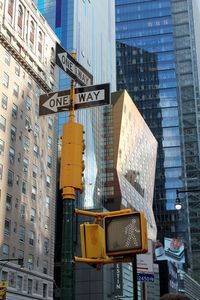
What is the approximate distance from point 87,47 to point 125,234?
111 metres

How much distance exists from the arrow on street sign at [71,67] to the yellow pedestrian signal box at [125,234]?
4063 mm

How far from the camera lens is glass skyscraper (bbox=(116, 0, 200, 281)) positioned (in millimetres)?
171125

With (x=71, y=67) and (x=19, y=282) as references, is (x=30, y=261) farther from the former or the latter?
(x=71, y=67)

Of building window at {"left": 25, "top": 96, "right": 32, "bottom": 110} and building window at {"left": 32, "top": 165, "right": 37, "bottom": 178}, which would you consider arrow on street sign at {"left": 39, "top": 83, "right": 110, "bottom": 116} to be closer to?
building window at {"left": 32, "top": 165, "right": 37, "bottom": 178}

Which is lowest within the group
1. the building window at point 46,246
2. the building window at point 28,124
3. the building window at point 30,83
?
the building window at point 46,246

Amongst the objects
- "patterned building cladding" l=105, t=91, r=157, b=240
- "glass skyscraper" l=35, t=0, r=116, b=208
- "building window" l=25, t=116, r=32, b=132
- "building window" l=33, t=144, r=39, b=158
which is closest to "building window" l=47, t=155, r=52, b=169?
"building window" l=33, t=144, r=39, b=158

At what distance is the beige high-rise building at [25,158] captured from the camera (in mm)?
63062

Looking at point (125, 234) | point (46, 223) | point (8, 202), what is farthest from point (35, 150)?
point (125, 234)

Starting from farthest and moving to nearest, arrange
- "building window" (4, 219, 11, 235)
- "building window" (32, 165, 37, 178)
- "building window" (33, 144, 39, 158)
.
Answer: "building window" (33, 144, 39, 158), "building window" (32, 165, 37, 178), "building window" (4, 219, 11, 235)

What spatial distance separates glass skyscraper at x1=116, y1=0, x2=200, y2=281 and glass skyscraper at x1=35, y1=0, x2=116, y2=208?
57.3 metres

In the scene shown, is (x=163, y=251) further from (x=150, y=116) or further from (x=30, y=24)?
(x=150, y=116)

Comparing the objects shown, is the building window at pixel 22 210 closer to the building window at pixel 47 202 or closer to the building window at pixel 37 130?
the building window at pixel 47 202

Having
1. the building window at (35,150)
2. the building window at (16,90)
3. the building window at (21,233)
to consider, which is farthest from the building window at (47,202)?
the building window at (16,90)

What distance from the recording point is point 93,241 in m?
7.29
